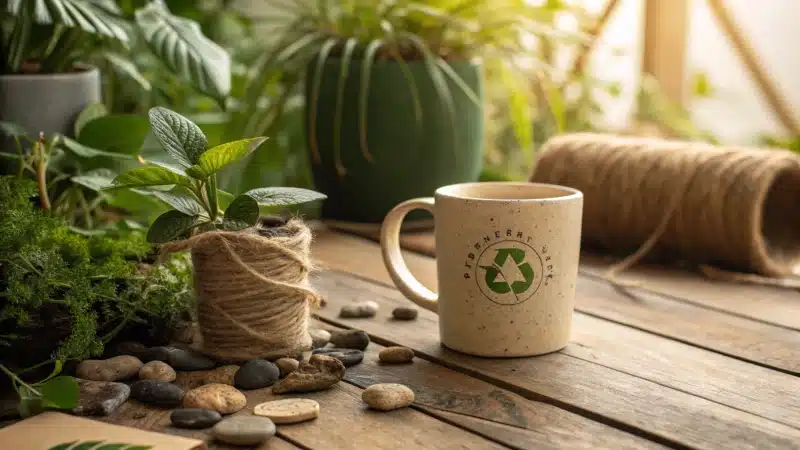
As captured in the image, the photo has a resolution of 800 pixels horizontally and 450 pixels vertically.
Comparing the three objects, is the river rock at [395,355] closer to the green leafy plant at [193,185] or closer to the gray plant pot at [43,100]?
the green leafy plant at [193,185]

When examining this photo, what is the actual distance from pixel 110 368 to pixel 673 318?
608mm

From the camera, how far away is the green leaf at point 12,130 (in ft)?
3.65

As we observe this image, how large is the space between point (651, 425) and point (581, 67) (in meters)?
1.71

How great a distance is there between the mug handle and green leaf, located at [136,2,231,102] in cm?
32

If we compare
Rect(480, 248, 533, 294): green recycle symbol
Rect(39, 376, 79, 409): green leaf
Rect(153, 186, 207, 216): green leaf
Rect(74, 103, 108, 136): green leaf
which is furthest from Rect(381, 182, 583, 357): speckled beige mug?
Rect(74, 103, 108, 136): green leaf

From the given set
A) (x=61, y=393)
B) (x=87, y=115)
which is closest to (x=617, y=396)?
(x=61, y=393)

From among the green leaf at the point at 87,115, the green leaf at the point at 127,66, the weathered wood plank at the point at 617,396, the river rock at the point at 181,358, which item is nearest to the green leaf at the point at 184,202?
the river rock at the point at 181,358

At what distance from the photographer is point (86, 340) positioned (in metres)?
0.83

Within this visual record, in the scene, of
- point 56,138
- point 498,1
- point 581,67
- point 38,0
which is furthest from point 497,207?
point 581,67

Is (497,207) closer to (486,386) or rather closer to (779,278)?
(486,386)

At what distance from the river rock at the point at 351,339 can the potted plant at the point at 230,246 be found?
53 mm

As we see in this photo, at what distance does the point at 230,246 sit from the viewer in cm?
85

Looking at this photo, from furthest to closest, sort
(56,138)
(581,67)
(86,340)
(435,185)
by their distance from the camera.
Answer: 1. (581,67)
2. (435,185)
3. (56,138)
4. (86,340)

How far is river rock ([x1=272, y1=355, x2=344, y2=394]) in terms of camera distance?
82 cm
